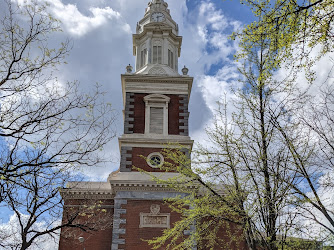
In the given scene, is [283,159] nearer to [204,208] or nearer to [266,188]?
[266,188]

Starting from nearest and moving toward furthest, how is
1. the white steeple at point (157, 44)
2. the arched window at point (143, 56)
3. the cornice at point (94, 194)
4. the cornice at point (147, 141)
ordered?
the cornice at point (94, 194) < the cornice at point (147, 141) < the white steeple at point (157, 44) < the arched window at point (143, 56)

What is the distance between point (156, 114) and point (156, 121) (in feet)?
1.67

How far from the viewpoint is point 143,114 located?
2242 centimetres

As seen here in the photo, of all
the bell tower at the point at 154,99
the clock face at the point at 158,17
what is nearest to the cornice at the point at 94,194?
the bell tower at the point at 154,99

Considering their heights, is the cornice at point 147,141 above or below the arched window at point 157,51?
below

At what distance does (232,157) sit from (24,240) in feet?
24.3

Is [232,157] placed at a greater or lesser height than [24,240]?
greater

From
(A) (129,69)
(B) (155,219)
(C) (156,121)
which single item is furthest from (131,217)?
(A) (129,69)

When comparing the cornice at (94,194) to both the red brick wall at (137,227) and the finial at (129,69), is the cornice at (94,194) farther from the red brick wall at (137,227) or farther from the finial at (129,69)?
the finial at (129,69)

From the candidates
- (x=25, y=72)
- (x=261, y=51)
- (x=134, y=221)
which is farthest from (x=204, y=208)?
(x=134, y=221)

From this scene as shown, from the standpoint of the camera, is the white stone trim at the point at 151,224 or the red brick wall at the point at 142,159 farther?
the red brick wall at the point at 142,159

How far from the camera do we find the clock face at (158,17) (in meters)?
27.2

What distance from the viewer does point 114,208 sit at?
63.0ft

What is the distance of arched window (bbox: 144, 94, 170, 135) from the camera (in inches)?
864
